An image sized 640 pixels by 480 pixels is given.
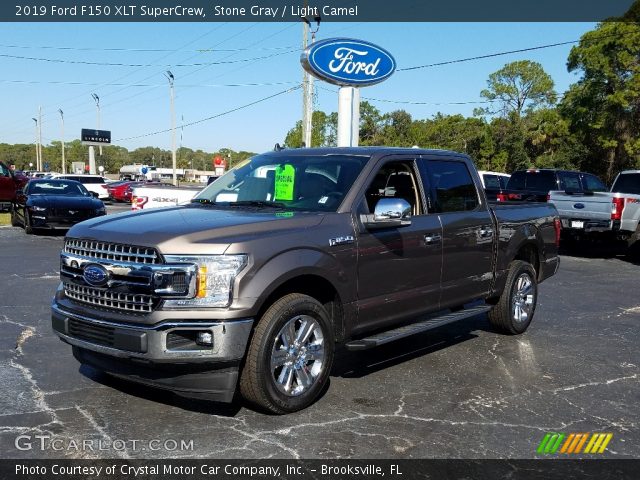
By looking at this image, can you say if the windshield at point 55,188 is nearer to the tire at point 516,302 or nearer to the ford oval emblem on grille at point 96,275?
the tire at point 516,302

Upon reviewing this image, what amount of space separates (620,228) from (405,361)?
9.63 metres

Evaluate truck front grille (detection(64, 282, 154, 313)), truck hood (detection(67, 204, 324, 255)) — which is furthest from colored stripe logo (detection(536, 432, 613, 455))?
truck front grille (detection(64, 282, 154, 313))

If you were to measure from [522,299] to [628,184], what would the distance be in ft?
31.2

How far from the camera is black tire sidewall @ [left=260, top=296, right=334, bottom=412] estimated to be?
13.5 ft

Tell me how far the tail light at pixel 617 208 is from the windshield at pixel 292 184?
10.0 meters

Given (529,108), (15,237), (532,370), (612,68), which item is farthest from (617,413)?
(529,108)

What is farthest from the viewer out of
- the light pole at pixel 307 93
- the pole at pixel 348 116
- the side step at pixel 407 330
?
the light pole at pixel 307 93

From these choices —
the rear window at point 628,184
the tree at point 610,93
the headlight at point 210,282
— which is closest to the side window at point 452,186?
the headlight at point 210,282

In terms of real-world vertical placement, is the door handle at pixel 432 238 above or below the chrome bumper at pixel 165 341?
above

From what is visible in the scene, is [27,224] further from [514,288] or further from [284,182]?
[514,288]

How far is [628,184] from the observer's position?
1480 centimetres

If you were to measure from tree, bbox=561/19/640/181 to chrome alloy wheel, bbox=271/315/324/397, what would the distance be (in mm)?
37513

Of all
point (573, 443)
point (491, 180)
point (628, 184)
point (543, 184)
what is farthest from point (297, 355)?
point (491, 180)

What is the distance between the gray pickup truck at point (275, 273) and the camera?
391cm
